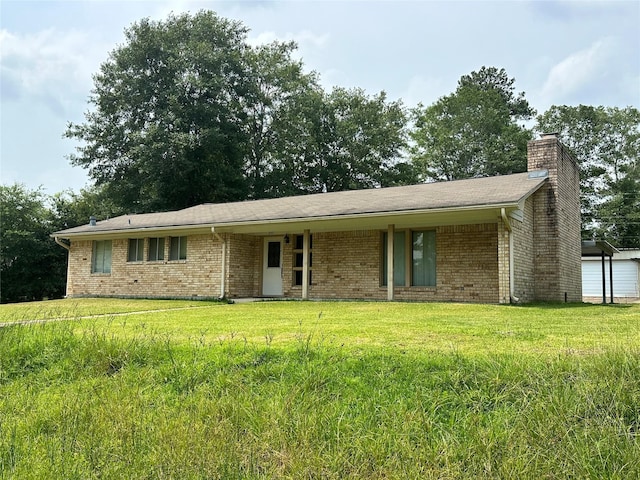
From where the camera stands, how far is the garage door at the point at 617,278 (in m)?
24.6

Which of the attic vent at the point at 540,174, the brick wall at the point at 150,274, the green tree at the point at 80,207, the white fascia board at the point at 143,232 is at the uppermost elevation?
the green tree at the point at 80,207

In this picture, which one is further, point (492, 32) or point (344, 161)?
point (344, 161)

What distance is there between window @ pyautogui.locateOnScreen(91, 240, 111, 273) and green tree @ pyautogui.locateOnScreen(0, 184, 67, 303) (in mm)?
8568

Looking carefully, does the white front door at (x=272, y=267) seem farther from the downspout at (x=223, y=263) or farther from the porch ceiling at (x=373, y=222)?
the downspout at (x=223, y=263)

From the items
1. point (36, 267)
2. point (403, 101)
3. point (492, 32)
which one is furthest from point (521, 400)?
point (403, 101)

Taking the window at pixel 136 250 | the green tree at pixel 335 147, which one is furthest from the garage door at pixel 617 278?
the window at pixel 136 250

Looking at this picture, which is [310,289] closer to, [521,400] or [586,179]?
[521,400]

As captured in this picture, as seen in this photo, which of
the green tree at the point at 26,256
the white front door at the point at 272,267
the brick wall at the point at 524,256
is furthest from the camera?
the green tree at the point at 26,256

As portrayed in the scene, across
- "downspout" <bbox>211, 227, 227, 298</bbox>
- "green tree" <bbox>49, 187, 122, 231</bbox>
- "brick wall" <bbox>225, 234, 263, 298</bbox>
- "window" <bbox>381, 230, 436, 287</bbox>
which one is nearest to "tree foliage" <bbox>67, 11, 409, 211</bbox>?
"green tree" <bbox>49, 187, 122, 231</bbox>

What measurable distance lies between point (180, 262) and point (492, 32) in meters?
11.5

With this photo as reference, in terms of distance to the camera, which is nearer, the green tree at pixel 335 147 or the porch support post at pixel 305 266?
the porch support post at pixel 305 266

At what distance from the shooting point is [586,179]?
117 feet

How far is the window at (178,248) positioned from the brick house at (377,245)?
0.14ft

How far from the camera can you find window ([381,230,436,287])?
1432cm
